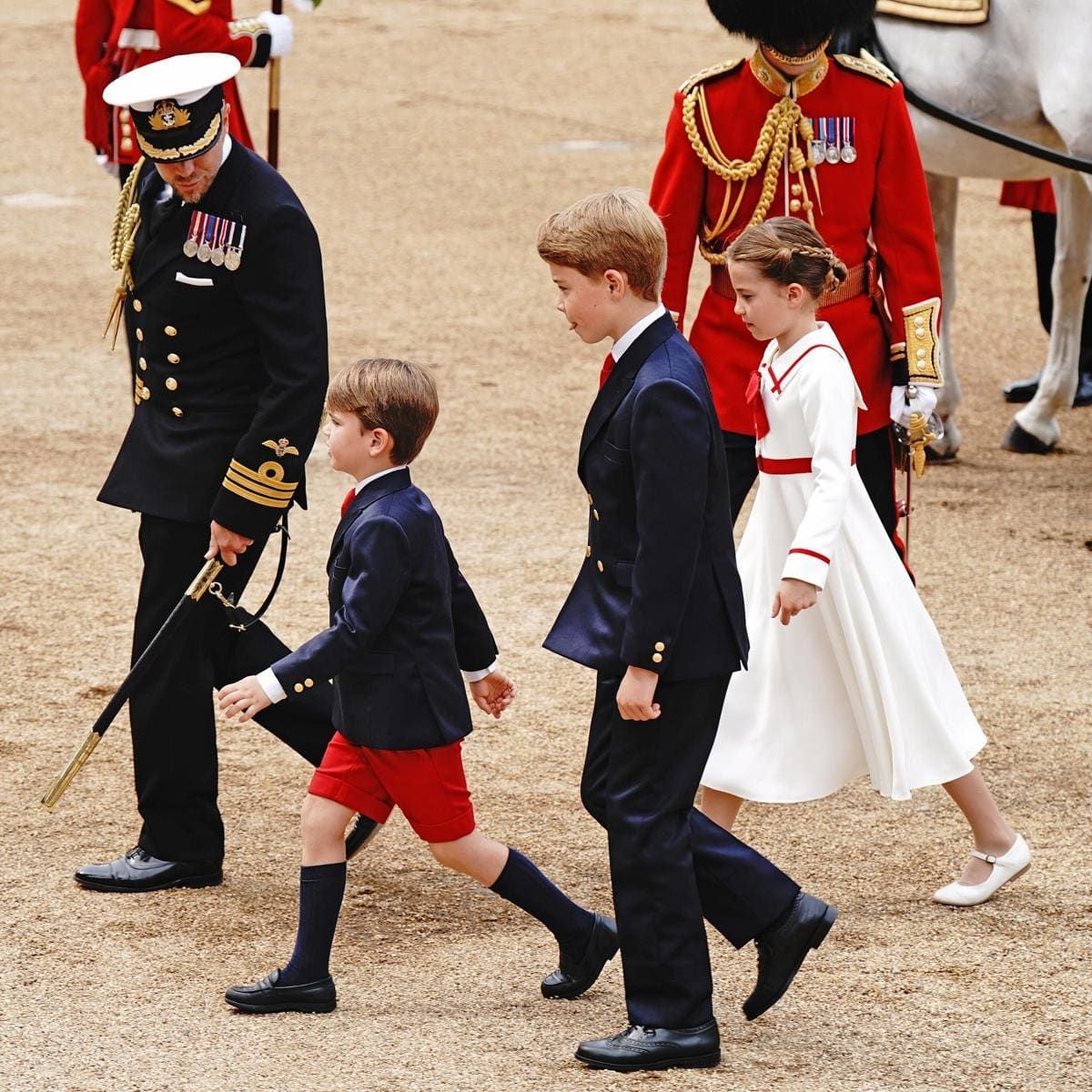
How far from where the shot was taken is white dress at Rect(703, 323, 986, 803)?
3.63 metres

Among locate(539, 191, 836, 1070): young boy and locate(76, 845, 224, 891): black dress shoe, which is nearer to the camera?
locate(539, 191, 836, 1070): young boy

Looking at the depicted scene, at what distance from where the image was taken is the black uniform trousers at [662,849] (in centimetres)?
316

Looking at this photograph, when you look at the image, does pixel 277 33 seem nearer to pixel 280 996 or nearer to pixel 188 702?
pixel 188 702

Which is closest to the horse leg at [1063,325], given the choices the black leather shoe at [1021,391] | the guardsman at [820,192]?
the black leather shoe at [1021,391]

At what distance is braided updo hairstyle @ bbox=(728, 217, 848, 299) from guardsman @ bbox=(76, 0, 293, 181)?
9.26 feet

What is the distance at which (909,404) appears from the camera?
405cm

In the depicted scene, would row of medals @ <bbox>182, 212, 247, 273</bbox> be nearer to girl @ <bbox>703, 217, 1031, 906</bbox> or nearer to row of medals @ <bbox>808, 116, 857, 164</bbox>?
girl @ <bbox>703, 217, 1031, 906</bbox>

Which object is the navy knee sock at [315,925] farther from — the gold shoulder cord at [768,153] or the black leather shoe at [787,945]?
the gold shoulder cord at [768,153]

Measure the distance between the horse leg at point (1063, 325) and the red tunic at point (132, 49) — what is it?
2.49 meters

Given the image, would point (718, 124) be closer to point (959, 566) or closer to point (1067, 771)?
point (1067, 771)

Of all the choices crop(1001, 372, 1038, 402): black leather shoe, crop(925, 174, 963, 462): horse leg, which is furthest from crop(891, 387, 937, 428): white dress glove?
crop(1001, 372, 1038, 402): black leather shoe

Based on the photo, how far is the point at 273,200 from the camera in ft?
12.0

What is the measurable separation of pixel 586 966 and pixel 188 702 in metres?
0.90

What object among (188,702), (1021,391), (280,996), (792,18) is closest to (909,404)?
(792,18)
